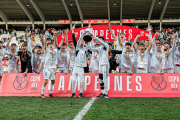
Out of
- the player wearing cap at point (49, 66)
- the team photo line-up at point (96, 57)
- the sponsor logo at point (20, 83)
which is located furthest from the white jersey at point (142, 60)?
the sponsor logo at point (20, 83)

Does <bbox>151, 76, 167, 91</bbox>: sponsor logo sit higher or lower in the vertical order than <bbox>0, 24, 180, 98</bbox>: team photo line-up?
lower

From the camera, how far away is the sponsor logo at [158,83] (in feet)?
24.4

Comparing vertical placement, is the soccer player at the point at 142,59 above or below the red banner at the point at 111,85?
above

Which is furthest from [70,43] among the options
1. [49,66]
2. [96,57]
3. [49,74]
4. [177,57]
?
[177,57]

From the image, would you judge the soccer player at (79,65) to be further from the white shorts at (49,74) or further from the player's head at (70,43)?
the player's head at (70,43)

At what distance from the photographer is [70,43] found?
902 cm

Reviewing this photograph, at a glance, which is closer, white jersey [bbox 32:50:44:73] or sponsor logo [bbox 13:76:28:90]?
sponsor logo [bbox 13:76:28:90]

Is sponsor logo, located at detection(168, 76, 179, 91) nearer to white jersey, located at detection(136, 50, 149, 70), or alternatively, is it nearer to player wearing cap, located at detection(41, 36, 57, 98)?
white jersey, located at detection(136, 50, 149, 70)

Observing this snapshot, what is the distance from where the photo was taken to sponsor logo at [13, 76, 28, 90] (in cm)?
775

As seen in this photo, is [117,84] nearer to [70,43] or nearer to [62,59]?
[62,59]

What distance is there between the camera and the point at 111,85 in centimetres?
760

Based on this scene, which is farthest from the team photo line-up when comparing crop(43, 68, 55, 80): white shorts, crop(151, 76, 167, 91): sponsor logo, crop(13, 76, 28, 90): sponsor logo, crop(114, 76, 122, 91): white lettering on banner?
crop(114, 76, 122, 91): white lettering on banner

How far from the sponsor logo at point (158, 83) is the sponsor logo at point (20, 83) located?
4.62 m

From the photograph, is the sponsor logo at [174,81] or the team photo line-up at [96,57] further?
the sponsor logo at [174,81]
